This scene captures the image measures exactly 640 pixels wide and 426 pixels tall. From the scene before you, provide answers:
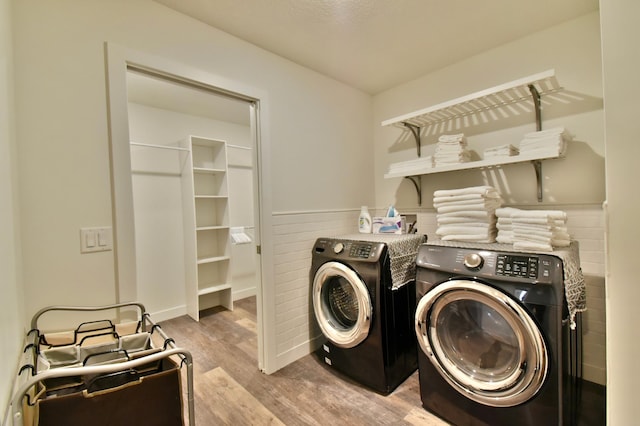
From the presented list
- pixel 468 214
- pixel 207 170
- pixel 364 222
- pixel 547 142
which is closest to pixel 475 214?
pixel 468 214

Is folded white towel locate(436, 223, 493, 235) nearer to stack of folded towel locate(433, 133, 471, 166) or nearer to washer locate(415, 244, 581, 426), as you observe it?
washer locate(415, 244, 581, 426)

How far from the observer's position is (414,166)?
229 centimetres

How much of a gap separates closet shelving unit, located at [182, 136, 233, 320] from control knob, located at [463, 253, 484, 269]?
2.67m

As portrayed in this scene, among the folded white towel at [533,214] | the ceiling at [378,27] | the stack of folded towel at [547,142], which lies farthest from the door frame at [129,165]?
the stack of folded towel at [547,142]

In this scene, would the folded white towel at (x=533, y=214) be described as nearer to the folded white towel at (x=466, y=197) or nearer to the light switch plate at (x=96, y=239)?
the folded white towel at (x=466, y=197)

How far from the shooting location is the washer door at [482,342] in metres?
1.26

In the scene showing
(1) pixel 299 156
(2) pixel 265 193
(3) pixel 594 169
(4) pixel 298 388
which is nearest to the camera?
(3) pixel 594 169

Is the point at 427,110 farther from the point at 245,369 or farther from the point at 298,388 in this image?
the point at 245,369

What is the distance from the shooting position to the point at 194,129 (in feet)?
11.4

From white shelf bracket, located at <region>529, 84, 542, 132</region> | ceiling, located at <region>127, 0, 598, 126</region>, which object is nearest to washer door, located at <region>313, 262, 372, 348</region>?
ceiling, located at <region>127, 0, 598, 126</region>

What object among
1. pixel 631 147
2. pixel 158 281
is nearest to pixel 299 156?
pixel 631 147

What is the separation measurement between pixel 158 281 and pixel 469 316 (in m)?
3.02

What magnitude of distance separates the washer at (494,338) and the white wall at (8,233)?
1.64m

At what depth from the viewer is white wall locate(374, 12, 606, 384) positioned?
1760 mm
